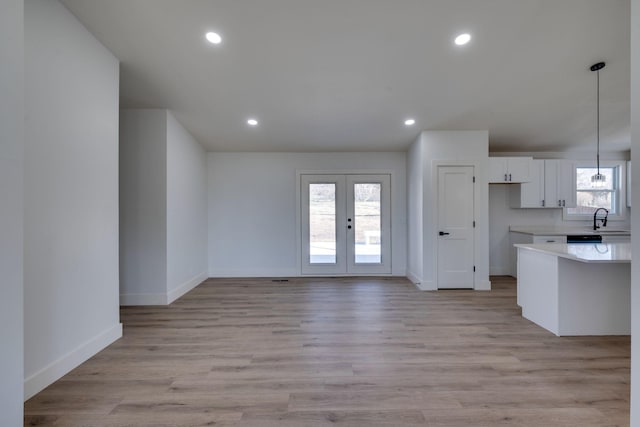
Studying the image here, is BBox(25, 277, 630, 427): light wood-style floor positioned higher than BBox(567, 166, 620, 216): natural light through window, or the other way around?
BBox(567, 166, 620, 216): natural light through window

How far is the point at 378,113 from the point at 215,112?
2.31m

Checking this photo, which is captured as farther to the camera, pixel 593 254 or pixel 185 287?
pixel 185 287

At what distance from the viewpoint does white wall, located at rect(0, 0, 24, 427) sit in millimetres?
1360

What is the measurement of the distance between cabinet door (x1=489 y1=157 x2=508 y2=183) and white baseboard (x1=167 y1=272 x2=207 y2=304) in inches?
210

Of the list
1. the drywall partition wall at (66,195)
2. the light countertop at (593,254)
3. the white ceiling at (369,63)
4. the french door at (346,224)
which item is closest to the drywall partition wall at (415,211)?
the french door at (346,224)

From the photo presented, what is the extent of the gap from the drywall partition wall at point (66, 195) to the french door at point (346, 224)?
10.9ft

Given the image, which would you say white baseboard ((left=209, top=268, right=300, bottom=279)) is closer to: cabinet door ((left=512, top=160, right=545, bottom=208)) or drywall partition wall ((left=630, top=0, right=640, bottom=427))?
cabinet door ((left=512, top=160, right=545, bottom=208))

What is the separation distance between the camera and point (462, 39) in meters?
2.80

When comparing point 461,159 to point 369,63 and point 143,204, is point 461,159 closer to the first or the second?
point 369,63

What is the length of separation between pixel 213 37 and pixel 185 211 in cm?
270

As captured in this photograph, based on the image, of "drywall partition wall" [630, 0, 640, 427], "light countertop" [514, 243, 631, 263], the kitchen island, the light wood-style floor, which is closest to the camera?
"drywall partition wall" [630, 0, 640, 427]

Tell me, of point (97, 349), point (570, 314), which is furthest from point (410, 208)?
point (97, 349)

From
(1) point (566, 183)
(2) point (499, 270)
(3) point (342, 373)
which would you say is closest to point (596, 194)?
(1) point (566, 183)

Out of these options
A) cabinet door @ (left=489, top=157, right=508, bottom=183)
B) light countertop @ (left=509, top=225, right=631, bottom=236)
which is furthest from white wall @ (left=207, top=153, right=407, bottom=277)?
light countertop @ (left=509, top=225, right=631, bottom=236)
